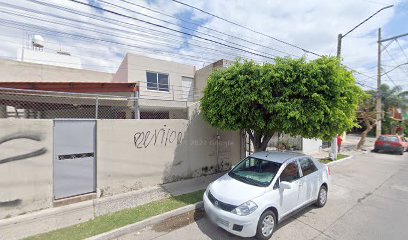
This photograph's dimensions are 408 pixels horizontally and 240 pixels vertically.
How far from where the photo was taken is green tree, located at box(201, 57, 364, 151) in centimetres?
502

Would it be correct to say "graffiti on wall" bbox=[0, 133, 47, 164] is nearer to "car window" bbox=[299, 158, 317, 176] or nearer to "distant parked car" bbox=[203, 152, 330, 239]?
"distant parked car" bbox=[203, 152, 330, 239]

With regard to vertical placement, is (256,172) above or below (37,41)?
below

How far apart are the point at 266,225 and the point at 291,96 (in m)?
3.07

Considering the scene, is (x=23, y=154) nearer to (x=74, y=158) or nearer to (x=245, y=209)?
(x=74, y=158)

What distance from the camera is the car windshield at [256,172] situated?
173 inches

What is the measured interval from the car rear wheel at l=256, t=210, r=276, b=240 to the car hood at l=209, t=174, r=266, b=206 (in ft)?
1.33

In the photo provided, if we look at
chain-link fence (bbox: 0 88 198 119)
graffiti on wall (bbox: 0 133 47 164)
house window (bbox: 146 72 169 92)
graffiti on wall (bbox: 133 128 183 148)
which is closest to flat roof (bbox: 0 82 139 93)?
chain-link fence (bbox: 0 88 198 119)

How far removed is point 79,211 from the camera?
16.2ft

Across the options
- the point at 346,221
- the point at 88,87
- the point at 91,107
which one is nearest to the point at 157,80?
the point at 91,107

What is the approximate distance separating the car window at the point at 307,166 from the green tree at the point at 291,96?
0.66m

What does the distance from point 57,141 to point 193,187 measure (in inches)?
153

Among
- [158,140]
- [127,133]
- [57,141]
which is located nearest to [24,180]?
[57,141]

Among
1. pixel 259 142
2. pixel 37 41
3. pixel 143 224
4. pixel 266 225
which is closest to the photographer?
pixel 266 225

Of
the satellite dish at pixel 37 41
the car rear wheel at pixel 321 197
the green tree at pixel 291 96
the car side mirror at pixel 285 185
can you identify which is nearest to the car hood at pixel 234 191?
the car side mirror at pixel 285 185
